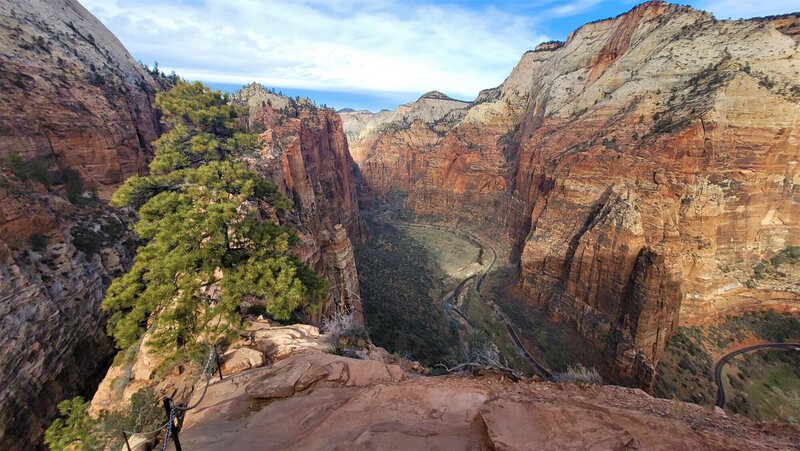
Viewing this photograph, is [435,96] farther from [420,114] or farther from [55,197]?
[55,197]

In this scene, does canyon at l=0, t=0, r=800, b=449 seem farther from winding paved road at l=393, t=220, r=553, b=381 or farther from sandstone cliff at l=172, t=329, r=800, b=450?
winding paved road at l=393, t=220, r=553, b=381

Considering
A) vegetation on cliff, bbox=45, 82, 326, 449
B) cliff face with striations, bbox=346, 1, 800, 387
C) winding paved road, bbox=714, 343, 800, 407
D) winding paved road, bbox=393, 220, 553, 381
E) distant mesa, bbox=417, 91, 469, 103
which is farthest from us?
distant mesa, bbox=417, 91, 469, 103

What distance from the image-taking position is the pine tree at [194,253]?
8586 millimetres

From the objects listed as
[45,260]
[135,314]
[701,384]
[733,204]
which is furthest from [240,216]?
[733,204]

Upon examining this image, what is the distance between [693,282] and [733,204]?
7.85 meters

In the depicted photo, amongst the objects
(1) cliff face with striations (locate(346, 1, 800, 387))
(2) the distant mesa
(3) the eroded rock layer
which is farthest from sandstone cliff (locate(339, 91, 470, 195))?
(3) the eroded rock layer

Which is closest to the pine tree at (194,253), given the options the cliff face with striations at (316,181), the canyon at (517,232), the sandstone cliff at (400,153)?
the canyon at (517,232)

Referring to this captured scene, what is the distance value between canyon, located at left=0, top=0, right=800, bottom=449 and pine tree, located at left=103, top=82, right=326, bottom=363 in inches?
59.6

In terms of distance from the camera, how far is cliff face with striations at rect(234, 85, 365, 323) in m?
22.5

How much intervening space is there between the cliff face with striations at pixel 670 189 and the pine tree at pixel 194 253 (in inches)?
1130

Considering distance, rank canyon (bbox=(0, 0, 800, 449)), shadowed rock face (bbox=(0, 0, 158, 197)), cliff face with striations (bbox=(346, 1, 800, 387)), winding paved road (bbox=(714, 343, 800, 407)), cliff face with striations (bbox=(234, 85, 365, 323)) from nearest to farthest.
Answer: canyon (bbox=(0, 0, 800, 449))
shadowed rock face (bbox=(0, 0, 158, 197))
cliff face with striations (bbox=(234, 85, 365, 323))
winding paved road (bbox=(714, 343, 800, 407))
cliff face with striations (bbox=(346, 1, 800, 387))

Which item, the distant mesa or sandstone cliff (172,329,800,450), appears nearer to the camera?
sandstone cliff (172,329,800,450)

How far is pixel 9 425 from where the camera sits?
38.0 feet

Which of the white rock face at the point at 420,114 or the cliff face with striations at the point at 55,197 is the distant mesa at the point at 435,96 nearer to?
the white rock face at the point at 420,114
